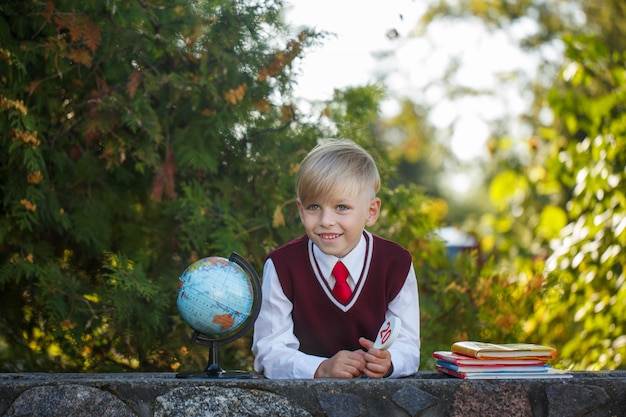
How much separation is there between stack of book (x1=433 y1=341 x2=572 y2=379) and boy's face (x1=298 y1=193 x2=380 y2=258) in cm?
62

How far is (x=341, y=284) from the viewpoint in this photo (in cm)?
351

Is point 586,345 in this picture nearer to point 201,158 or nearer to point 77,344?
point 201,158

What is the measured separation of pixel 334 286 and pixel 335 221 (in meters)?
0.28

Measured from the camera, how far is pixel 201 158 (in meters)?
4.74

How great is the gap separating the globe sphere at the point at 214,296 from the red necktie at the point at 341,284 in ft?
1.25

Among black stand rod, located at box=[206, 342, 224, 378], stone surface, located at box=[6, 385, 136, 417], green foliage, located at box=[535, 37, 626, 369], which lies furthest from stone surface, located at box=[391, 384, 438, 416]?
green foliage, located at box=[535, 37, 626, 369]

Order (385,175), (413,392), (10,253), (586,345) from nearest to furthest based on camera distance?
(413,392) < (10,253) < (385,175) < (586,345)

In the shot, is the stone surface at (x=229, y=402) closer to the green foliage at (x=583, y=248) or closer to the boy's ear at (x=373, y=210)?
the boy's ear at (x=373, y=210)

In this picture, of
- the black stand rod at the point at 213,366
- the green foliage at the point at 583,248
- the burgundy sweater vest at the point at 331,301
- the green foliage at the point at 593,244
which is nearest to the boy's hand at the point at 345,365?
the burgundy sweater vest at the point at 331,301

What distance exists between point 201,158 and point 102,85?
2.16ft

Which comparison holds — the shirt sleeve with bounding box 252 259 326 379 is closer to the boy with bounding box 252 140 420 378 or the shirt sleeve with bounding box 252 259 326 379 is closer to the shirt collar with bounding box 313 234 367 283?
the boy with bounding box 252 140 420 378

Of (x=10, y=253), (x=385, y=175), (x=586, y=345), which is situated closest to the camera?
(x=10, y=253)

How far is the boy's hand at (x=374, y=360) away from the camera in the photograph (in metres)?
3.35

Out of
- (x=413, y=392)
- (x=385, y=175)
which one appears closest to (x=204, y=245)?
(x=385, y=175)
